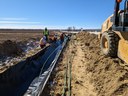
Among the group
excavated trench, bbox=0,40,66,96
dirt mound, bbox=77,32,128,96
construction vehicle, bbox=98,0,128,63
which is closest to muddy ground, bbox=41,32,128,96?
dirt mound, bbox=77,32,128,96

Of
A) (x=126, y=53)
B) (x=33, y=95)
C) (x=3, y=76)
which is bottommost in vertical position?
(x=33, y=95)

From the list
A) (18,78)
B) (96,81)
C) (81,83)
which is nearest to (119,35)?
(96,81)

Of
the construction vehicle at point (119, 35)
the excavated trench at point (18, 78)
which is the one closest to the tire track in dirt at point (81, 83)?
the construction vehicle at point (119, 35)

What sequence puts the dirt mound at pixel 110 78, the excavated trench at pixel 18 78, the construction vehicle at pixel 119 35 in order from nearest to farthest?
the dirt mound at pixel 110 78 → the excavated trench at pixel 18 78 → the construction vehicle at pixel 119 35

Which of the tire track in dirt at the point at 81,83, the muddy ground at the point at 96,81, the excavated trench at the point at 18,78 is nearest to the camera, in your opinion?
the muddy ground at the point at 96,81

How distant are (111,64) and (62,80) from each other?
2.33 metres

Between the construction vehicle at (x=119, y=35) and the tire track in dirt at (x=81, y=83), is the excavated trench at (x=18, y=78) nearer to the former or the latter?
the tire track in dirt at (x=81, y=83)

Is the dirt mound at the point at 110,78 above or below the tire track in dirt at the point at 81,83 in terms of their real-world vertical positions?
above

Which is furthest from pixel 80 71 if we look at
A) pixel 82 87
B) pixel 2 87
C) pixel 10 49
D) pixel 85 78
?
pixel 10 49

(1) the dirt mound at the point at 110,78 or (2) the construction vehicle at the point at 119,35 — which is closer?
(1) the dirt mound at the point at 110,78

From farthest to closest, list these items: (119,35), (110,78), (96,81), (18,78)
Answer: (119,35)
(18,78)
(96,81)
(110,78)

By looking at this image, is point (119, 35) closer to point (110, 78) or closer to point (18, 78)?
point (110, 78)

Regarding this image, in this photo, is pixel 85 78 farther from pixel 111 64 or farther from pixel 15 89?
pixel 15 89

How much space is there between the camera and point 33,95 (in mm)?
8688
